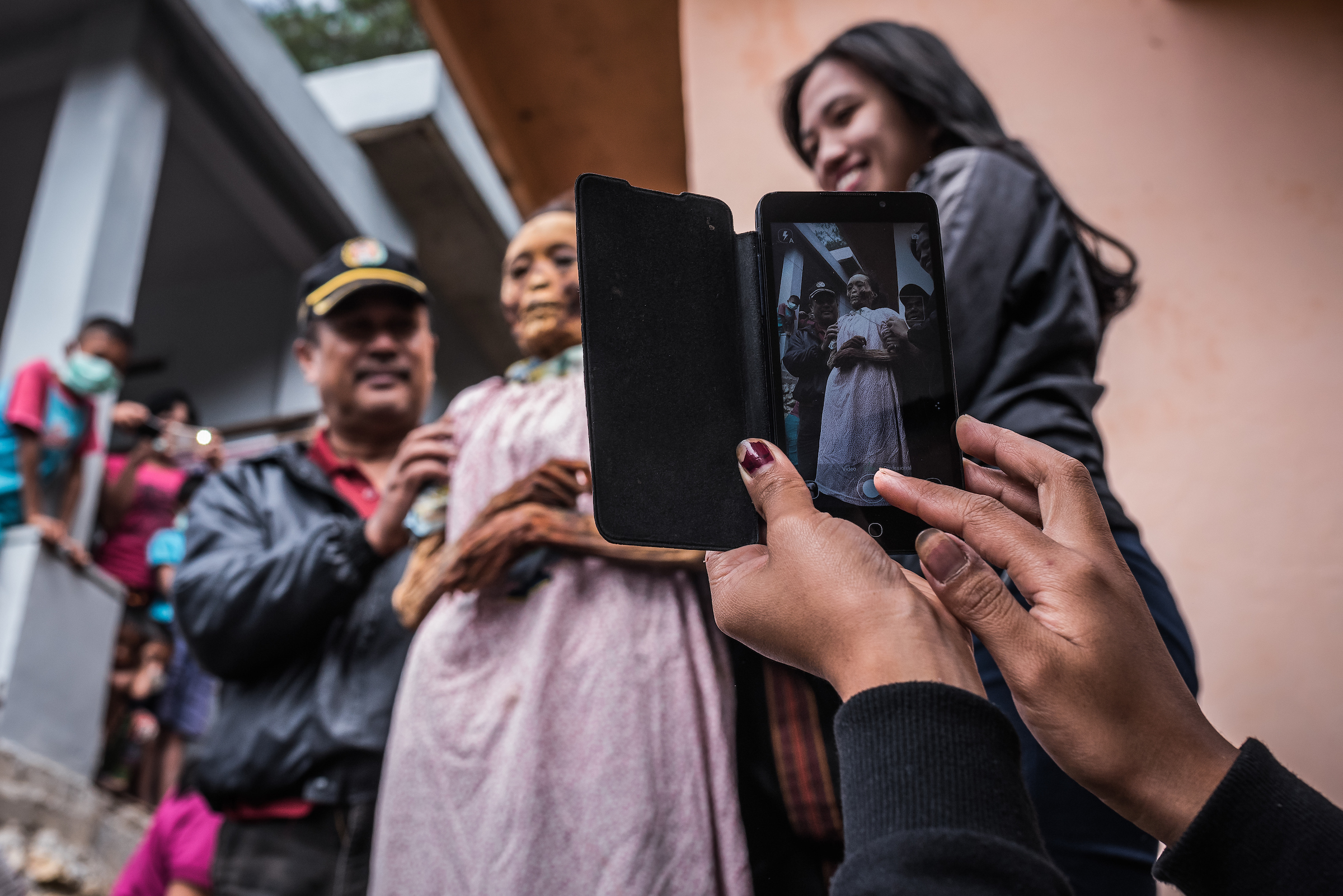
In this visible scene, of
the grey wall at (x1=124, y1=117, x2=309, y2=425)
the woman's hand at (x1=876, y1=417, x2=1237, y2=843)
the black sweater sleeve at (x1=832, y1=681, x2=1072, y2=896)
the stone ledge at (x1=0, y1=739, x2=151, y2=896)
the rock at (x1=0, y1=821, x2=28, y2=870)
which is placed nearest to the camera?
the black sweater sleeve at (x1=832, y1=681, x2=1072, y2=896)

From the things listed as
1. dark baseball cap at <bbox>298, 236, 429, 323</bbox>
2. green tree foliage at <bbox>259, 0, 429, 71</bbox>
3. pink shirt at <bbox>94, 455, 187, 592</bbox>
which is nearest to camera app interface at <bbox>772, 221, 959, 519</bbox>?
dark baseball cap at <bbox>298, 236, 429, 323</bbox>

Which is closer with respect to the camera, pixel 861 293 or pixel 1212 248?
pixel 861 293

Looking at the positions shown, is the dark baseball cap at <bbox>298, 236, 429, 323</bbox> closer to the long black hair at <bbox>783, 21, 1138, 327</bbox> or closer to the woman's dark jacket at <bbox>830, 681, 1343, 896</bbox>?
the long black hair at <bbox>783, 21, 1138, 327</bbox>

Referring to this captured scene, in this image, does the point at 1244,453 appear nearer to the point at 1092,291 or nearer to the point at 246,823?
the point at 1092,291

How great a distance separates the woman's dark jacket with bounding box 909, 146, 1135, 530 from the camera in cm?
114

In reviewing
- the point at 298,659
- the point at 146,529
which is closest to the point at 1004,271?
the point at 298,659

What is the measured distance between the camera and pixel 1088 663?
68 centimetres

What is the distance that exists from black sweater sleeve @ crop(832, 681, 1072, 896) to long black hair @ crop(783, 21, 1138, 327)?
1000 millimetres

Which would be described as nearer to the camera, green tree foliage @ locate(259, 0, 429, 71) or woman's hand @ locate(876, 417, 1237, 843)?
woman's hand @ locate(876, 417, 1237, 843)

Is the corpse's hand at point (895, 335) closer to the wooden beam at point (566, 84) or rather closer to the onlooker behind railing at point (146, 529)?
the wooden beam at point (566, 84)

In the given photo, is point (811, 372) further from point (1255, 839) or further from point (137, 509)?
point (137, 509)

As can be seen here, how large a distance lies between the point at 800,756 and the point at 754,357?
0.48 meters

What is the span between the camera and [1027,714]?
0.70m

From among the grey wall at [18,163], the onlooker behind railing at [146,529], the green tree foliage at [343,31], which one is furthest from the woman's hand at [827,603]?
the green tree foliage at [343,31]
